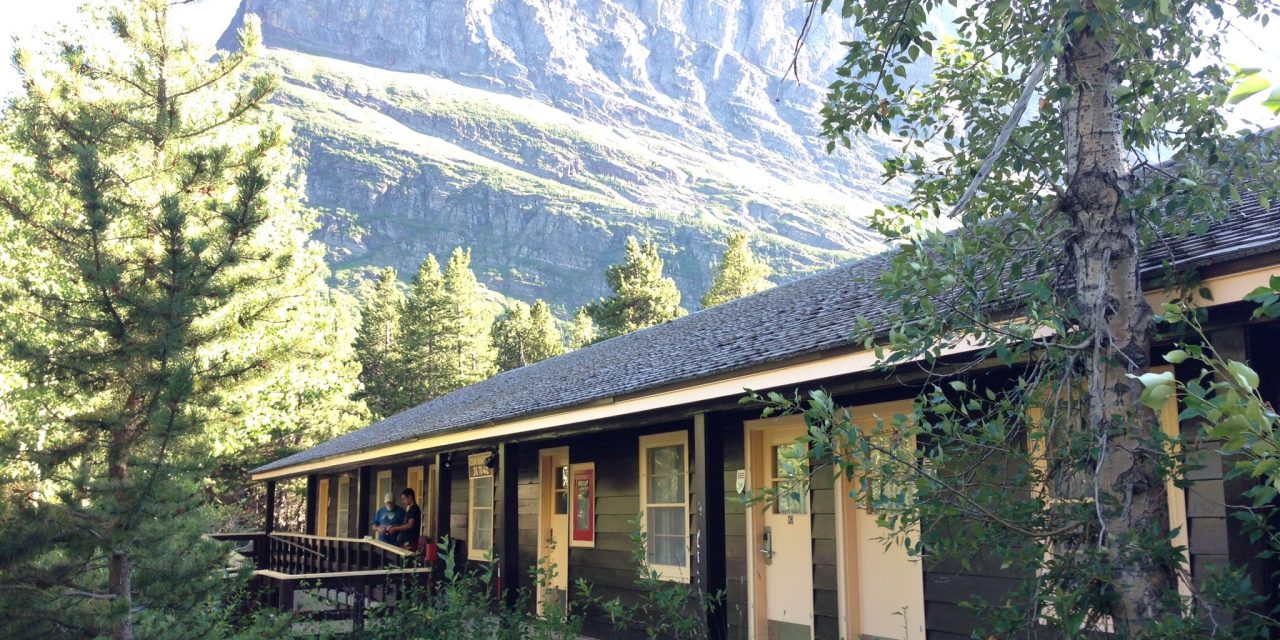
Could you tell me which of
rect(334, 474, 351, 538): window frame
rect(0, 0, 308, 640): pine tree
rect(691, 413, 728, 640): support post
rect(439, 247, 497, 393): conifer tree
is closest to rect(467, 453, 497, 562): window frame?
rect(334, 474, 351, 538): window frame

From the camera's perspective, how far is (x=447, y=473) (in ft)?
47.8

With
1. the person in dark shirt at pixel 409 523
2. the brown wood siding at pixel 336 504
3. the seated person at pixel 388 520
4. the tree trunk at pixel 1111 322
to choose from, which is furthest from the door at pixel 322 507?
the tree trunk at pixel 1111 322

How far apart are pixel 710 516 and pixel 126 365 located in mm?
4329

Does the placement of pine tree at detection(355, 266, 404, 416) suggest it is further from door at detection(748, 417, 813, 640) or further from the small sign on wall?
door at detection(748, 417, 813, 640)

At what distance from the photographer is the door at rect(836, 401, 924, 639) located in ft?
24.8

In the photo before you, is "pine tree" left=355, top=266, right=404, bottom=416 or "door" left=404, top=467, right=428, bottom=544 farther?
"pine tree" left=355, top=266, right=404, bottom=416

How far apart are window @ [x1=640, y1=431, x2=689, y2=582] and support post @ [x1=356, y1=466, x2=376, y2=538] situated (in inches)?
386

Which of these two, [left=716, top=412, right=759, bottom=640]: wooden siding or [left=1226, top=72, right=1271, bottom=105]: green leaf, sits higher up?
[left=1226, top=72, right=1271, bottom=105]: green leaf

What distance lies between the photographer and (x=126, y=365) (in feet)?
23.5

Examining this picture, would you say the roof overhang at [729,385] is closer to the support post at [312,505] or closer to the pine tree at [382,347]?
the support post at [312,505]

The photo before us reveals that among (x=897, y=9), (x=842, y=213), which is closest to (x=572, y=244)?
(x=842, y=213)

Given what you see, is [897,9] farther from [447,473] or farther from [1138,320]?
[447,473]

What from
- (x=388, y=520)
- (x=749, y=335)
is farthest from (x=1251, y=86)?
(x=388, y=520)

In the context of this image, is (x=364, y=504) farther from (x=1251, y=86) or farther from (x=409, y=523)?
(x=1251, y=86)
